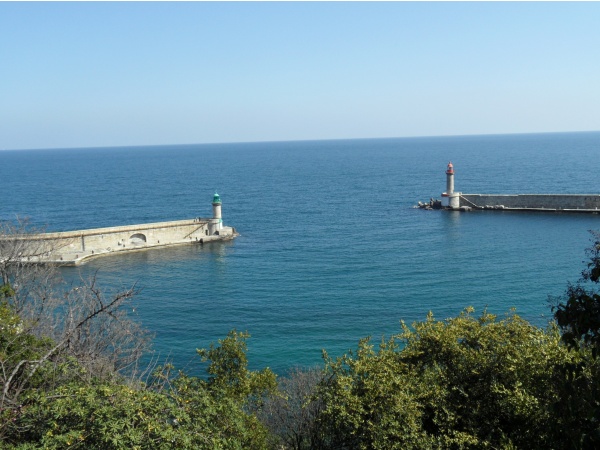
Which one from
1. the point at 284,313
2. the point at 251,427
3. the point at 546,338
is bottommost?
the point at 284,313

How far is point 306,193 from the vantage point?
10381 centimetres

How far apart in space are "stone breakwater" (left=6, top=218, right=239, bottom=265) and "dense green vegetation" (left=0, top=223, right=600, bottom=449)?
37770mm

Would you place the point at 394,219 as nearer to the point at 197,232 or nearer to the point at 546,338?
the point at 197,232

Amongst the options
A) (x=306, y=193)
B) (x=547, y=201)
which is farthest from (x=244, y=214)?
(x=547, y=201)

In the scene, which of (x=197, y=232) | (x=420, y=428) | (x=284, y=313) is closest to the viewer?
(x=420, y=428)

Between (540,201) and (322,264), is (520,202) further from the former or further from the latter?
(322,264)

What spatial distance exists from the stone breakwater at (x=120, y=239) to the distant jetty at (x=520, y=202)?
96.3 ft

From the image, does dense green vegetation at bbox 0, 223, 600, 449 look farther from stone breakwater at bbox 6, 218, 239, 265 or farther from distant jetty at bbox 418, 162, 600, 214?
distant jetty at bbox 418, 162, 600, 214

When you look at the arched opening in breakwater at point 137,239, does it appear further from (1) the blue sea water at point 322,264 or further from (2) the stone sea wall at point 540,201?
(2) the stone sea wall at point 540,201

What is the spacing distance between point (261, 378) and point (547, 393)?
7.15m

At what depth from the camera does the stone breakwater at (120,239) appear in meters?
53.0

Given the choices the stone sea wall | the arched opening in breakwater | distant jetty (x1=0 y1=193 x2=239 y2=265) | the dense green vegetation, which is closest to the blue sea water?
distant jetty (x1=0 y1=193 x2=239 y2=265)

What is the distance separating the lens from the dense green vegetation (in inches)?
422

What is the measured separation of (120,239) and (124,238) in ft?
1.36
